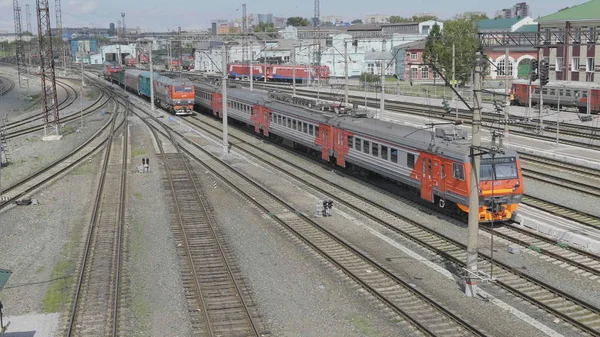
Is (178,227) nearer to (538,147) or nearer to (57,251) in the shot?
(57,251)

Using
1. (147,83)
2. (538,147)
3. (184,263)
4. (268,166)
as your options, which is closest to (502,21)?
(147,83)

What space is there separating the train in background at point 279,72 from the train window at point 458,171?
70452 mm

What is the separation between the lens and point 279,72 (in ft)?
327

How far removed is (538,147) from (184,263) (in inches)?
976

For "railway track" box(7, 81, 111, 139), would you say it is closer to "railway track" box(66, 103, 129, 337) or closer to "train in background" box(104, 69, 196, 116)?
"train in background" box(104, 69, 196, 116)

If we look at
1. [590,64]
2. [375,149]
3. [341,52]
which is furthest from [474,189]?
[341,52]

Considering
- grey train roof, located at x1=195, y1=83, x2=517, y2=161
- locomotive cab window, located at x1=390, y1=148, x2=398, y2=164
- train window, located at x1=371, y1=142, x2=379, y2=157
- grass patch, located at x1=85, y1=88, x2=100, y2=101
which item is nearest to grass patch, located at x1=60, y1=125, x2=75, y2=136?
grey train roof, located at x1=195, y1=83, x2=517, y2=161

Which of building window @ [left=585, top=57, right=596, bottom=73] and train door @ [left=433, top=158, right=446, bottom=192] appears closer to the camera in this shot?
train door @ [left=433, top=158, right=446, bottom=192]

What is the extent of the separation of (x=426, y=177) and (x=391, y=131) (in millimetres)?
3419

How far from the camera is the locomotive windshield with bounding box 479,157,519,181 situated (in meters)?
21.0

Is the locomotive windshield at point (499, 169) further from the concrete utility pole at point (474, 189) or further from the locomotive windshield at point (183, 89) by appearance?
the locomotive windshield at point (183, 89)

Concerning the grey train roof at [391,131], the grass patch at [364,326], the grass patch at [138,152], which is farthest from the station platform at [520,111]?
the grass patch at [364,326]

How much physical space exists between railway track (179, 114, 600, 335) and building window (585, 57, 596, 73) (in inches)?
1603

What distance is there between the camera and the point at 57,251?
Answer: 20234mm
